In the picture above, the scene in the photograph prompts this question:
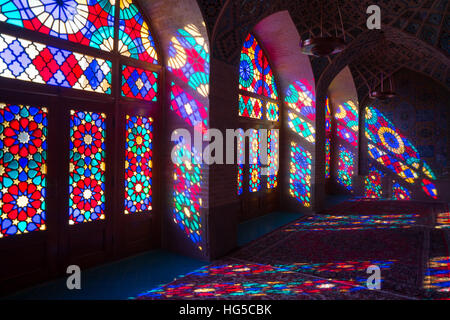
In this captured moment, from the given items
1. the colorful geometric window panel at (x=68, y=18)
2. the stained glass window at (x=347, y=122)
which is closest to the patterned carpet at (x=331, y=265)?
the colorful geometric window panel at (x=68, y=18)

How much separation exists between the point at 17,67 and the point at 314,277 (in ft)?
11.6

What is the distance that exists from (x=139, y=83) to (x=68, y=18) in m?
1.04

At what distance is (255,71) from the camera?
6.46m

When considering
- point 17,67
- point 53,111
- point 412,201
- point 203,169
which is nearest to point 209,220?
point 203,169

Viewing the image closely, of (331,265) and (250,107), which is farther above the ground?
(250,107)

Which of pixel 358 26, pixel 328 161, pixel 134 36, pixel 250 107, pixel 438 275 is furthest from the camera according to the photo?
pixel 328 161

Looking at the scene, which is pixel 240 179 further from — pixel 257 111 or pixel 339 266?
pixel 339 266

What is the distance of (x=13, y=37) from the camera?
2982 mm

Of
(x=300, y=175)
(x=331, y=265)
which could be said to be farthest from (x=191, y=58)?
(x=300, y=175)

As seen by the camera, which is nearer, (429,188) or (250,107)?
(250,107)

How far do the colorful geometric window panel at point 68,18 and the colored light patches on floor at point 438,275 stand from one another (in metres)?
4.21

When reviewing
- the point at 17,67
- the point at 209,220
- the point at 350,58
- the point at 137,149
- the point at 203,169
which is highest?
the point at 350,58

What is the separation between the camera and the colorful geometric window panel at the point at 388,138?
9273 mm

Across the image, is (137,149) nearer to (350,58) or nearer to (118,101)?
(118,101)
